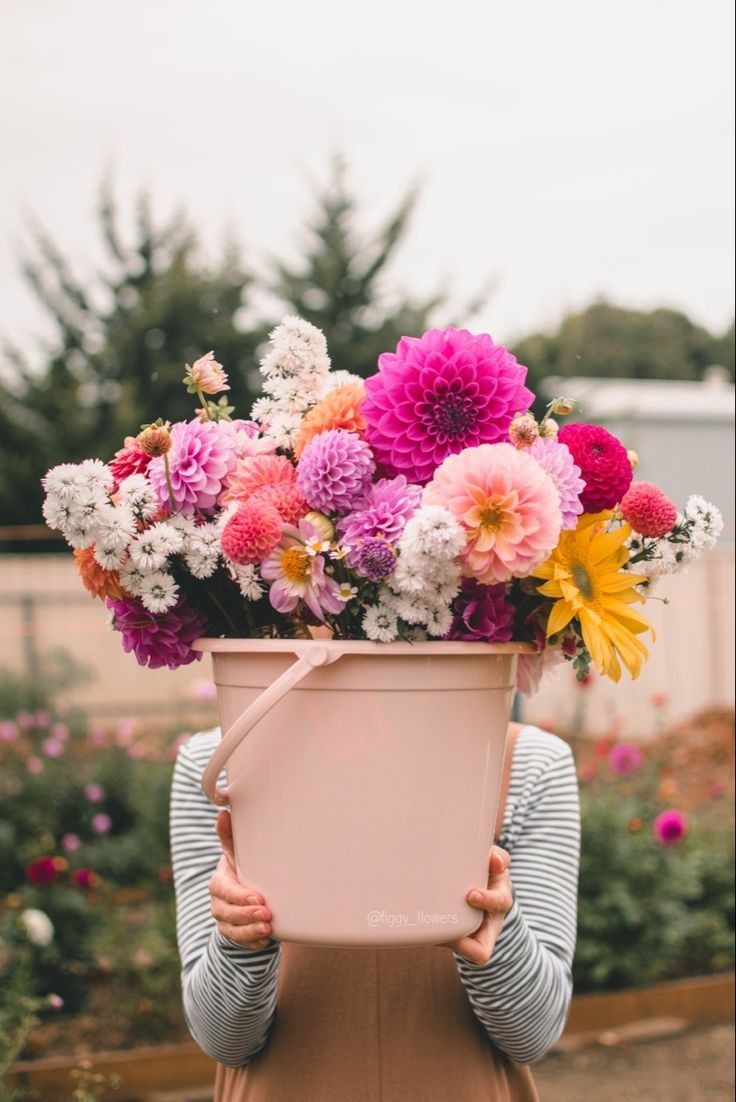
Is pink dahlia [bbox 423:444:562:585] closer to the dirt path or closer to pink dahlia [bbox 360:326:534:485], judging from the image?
pink dahlia [bbox 360:326:534:485]

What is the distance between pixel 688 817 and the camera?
439cm

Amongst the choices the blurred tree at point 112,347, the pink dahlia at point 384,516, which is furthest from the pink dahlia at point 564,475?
the blurred tree at point 112,347

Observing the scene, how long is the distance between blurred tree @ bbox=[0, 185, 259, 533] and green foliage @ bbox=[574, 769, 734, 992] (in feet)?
30.7

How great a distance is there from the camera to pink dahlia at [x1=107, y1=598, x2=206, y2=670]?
1007 millimetres

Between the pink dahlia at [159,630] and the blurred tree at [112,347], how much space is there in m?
11.6

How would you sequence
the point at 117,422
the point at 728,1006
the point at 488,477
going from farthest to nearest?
the point at 117,422 < the point at 728,1006 < the point at 488,477

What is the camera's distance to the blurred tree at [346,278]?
1309cm

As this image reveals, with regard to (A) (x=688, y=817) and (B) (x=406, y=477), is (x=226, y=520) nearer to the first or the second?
(B) (x=406, y=477)

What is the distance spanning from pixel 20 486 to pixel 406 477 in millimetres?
13206

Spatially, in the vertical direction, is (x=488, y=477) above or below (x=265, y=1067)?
above

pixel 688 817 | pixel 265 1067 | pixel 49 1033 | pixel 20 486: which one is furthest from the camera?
pixel 20 486

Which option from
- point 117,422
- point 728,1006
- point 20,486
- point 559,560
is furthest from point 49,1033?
point 20,486

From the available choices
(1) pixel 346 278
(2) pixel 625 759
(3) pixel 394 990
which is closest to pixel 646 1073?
(2) pixel 625 759

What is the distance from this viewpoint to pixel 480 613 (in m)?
0.95
